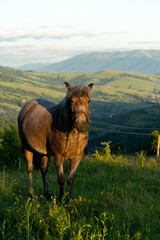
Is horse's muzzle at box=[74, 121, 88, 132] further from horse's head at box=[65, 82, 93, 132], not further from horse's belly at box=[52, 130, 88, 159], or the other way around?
horse's belly at box=[52, 130, 88, 159]

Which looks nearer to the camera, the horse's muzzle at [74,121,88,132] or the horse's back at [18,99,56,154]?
the horse's muzzle at [74,121,88,132]

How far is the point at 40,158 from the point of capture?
7043 millimetres

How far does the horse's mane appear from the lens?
4.39m

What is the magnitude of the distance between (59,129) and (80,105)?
1.13 meters

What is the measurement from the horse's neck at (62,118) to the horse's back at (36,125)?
205 mm

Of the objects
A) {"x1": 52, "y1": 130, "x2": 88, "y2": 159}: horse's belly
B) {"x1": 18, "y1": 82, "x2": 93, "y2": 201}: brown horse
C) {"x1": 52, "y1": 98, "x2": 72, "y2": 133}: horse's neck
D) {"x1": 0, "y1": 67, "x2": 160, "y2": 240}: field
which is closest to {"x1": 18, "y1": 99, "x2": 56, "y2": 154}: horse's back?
{"x1": 18, "y1": 82, "x2": 93, "y2": 201}: brown horse

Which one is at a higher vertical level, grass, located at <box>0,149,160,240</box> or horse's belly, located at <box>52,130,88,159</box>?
horse's belly, located at <box>52,130,88,159</box>

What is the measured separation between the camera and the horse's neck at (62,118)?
4.84 meters

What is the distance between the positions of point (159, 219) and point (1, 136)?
10.6 metres

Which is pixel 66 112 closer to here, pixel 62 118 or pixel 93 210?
pixel 62 118

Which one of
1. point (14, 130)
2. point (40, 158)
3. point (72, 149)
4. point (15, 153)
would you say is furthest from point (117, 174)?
point (14, 130)

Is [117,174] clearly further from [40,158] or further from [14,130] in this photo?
[14,130]

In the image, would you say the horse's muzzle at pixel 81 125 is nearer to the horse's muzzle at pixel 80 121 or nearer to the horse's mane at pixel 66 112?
the horse's muzzle at pixel 80 121

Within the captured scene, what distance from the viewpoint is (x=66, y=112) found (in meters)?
4.84
